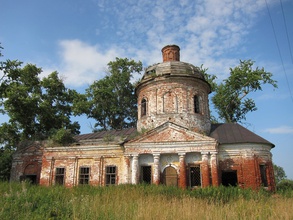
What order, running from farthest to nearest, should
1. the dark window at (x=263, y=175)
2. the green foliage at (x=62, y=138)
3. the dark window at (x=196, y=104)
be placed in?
the green foliage at (x=62, y=138) < the dark window at (x=196, y=104) < the dark window at (x=263, y=175)

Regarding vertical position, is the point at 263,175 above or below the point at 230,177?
above

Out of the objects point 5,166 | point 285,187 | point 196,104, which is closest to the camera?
point 196,104

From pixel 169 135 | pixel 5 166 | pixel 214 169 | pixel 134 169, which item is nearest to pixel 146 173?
pixel 134 169

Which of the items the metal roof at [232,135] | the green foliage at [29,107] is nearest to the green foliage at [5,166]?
the green foliage at [29,107]

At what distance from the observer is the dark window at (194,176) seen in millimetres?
16516

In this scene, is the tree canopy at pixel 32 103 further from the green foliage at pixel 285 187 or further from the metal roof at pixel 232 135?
the green foliage at pixel 285 187

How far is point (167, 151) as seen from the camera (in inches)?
650

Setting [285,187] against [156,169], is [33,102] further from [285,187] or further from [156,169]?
[285,187]

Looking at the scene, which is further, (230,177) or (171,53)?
(171,53)

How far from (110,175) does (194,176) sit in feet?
19.1

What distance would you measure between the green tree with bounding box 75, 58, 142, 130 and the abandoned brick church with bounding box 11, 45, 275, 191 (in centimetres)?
939

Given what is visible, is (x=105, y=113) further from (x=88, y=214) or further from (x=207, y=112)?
(x=88, y=214)

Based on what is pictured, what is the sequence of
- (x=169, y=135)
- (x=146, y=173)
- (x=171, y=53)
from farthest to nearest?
1. (x=171, y=53)
2. (x=146, y=173)
3. (x=169, y=135)

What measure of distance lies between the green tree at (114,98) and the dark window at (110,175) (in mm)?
13538
